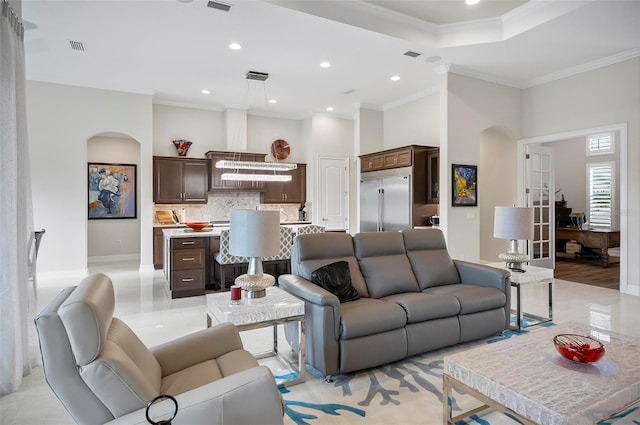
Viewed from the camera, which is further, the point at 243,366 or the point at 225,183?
the point at 225,183

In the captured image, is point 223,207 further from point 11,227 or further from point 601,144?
point 601,144

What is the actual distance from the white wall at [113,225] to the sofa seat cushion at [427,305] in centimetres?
753

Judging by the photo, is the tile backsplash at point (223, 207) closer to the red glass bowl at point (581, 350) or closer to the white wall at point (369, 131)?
the white wall at point (369, 131)

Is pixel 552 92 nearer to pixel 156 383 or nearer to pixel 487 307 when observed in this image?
pixel 487 307

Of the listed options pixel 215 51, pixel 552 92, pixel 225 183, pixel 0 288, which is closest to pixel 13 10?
pixel 0 288

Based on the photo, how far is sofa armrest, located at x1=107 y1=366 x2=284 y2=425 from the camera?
4.17ft

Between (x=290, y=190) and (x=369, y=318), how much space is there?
6.05m

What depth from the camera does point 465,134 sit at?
5934 mm

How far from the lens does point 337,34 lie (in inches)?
178

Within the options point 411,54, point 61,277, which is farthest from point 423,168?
point 61,277

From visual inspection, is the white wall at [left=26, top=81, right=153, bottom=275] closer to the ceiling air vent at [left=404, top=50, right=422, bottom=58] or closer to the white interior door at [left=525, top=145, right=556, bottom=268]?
the ceiling air vent at [left=404, top=50, right=422, bottom=58]

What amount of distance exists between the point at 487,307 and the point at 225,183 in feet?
19.1

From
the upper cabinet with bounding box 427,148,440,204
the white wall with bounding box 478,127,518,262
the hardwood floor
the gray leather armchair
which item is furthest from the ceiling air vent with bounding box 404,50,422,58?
the gray leather armchair

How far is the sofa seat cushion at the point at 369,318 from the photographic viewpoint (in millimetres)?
2607
